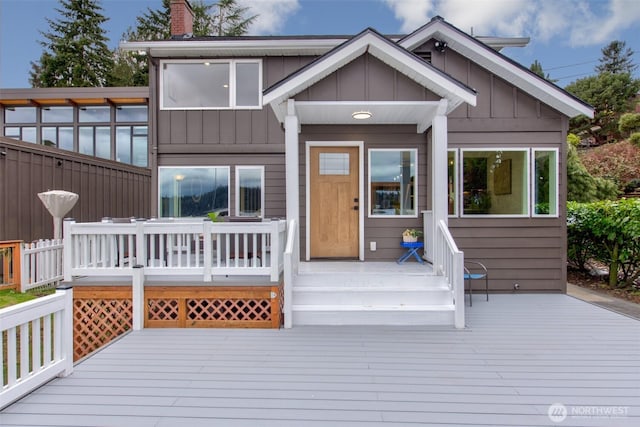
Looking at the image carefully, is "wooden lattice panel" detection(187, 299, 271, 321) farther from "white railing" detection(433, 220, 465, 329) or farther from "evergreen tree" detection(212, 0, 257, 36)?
"evergreen tree" detection(212, 0, 257, 36)

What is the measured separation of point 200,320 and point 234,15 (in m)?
18.4

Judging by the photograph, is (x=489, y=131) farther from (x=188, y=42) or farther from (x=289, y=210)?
(x=188, y=42)

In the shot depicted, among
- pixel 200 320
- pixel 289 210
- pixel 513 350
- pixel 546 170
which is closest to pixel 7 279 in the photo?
pixel 200 320

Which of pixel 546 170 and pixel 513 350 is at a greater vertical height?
pixel 546 170

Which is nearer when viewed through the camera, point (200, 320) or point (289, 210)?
point (200, 320)

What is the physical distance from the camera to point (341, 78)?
4.54 meters

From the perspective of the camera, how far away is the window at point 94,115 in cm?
1026

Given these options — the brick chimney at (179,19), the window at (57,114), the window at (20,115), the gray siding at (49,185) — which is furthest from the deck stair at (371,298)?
the window at (20,115)

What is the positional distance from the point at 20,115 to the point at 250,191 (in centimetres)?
862

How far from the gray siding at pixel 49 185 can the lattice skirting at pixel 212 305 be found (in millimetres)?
3886

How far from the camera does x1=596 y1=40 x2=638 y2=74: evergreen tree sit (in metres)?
26.4

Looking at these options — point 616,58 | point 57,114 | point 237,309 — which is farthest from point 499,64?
point 616,58

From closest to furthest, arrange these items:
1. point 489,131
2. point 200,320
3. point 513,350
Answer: point 513,350 < point 200,320 < point 489,131

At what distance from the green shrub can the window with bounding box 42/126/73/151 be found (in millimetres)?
13212
